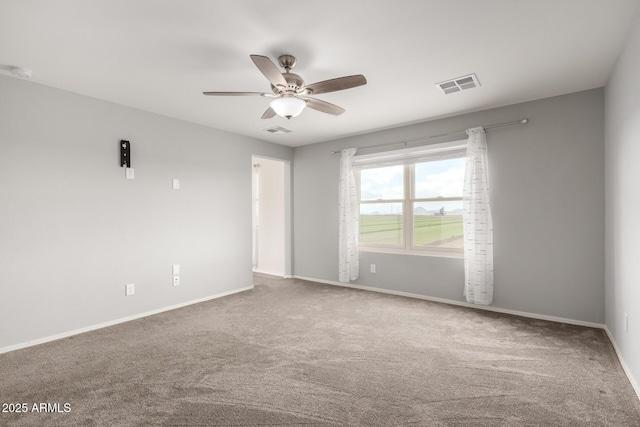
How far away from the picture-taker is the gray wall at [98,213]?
290 cm

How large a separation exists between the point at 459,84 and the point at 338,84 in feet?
5.02

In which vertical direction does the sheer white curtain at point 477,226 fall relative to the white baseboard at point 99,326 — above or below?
above

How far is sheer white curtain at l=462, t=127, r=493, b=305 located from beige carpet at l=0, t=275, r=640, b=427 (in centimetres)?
35

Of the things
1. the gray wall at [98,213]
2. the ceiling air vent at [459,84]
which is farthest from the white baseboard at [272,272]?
the ceiling air vent at [459,84]

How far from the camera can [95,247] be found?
3385 mm

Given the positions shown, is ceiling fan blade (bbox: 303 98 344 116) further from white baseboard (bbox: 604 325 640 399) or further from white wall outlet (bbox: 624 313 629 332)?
white baseboard (bbox: 604 325 640 399)

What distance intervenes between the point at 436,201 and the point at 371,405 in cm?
313

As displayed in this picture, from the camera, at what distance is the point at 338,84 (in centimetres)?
238

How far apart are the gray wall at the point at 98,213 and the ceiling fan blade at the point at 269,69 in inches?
92.2

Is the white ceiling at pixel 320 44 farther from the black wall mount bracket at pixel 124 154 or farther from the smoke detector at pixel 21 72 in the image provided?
the black wall mount bracket at pixel 124 154

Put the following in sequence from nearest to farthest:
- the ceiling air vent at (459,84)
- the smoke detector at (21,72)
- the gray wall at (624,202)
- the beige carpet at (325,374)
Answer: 1. the beige carpet at (325,374)
2. the gray wall at (624,202)
3. the smoke detector at (21,72)
4. the ceiling air vent at (459,84)

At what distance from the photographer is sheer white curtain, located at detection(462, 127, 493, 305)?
12.6ft

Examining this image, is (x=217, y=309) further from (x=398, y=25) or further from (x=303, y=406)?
(x=398, y=25)

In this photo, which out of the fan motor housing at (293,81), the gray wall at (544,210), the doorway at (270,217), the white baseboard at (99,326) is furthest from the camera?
the doorway at (270,217)
